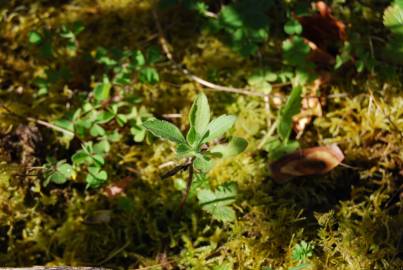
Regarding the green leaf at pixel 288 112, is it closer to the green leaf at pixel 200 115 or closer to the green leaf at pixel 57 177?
the green leaf at pixel 200 115

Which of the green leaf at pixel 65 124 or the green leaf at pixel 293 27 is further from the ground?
the green leaf at pixel 293 27

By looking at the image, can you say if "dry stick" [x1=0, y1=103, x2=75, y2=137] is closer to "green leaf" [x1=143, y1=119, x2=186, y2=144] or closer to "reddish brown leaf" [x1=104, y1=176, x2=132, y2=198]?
"reddish brown leaf" [x1=104, y1=176, x2=132, y2=198]

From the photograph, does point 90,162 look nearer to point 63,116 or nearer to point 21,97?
point 63,116

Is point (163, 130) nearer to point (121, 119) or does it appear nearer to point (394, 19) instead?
point (121, 119)

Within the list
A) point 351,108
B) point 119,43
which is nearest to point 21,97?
point 119,43

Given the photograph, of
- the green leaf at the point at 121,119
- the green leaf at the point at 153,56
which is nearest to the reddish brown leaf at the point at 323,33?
the green leaf at the point at 153,56

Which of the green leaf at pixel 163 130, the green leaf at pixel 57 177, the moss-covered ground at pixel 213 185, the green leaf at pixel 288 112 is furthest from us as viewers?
the green leaf at pixel 288 112
